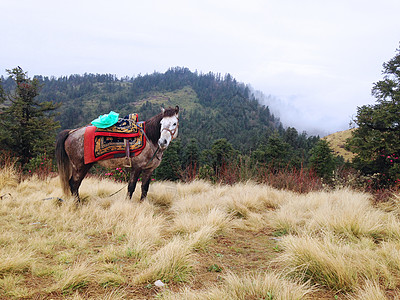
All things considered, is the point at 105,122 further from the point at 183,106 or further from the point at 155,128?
the point at 183,106

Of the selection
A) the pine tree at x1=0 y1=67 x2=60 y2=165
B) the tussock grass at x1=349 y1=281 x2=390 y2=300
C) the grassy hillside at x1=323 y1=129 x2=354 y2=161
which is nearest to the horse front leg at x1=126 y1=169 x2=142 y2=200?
the tussock grass at x1=349 y1=281 x2=390 y2=300

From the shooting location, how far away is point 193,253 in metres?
2.52

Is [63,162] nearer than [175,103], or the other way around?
[63,162]

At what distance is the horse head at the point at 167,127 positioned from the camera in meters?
4.26

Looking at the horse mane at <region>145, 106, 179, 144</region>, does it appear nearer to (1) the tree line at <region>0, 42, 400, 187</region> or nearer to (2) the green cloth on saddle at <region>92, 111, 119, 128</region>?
(2) the green cloth on saddle at <region>92, 111, 119, 128</region>

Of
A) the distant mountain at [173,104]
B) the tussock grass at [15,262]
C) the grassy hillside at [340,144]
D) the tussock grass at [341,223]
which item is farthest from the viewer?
the distant mountain at [173,104]

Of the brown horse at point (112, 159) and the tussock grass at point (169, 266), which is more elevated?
the brown horse at point (112, 159)

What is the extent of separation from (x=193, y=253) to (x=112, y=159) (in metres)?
2.68

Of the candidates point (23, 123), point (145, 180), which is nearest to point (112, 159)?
point (145, 180)

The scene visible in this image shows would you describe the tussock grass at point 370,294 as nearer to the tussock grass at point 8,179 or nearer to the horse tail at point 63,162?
the horse tail at point 63,162

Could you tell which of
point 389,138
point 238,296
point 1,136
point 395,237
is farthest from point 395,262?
point 1,136

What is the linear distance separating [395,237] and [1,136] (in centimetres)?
3098

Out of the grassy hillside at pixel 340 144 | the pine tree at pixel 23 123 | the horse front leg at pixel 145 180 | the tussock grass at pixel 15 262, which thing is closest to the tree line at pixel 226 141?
the pine tree at pixel 23 123

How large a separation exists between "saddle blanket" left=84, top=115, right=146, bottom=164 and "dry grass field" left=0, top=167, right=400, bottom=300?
92 cm
